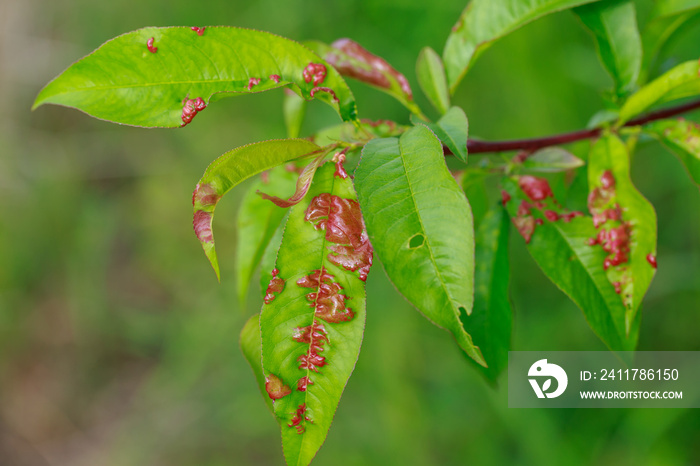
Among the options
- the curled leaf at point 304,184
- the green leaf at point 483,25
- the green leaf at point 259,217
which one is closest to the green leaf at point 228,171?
the curled leaf at point 304,184

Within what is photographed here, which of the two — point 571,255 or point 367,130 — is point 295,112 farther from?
point 571,255

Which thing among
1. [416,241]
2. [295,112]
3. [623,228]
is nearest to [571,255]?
[623,228]

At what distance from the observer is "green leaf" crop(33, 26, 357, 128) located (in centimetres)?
65

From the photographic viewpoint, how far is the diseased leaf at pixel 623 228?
0.72m

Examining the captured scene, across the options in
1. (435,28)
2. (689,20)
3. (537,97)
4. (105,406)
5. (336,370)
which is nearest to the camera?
(336,370)

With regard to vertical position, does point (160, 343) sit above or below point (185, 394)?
above

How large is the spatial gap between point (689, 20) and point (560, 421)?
56.2 inches

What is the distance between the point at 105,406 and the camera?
9.46 ft

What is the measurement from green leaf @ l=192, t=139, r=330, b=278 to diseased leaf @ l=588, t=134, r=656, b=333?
0.44m

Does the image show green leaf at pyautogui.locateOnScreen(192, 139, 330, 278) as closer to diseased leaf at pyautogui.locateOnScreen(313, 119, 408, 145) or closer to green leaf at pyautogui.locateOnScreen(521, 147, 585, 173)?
diseased leaf at pyautogui.locateOnScreen(313, 119, 408, 145)

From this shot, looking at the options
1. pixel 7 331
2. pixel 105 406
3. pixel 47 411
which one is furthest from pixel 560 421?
pixel 7 331

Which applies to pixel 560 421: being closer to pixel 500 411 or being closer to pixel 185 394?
pixel 500 411

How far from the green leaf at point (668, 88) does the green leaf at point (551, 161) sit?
11 centimetres

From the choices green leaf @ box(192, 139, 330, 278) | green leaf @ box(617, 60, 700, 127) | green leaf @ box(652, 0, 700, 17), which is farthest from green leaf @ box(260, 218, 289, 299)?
green leaf @ box(652, 0, 700, 17)
